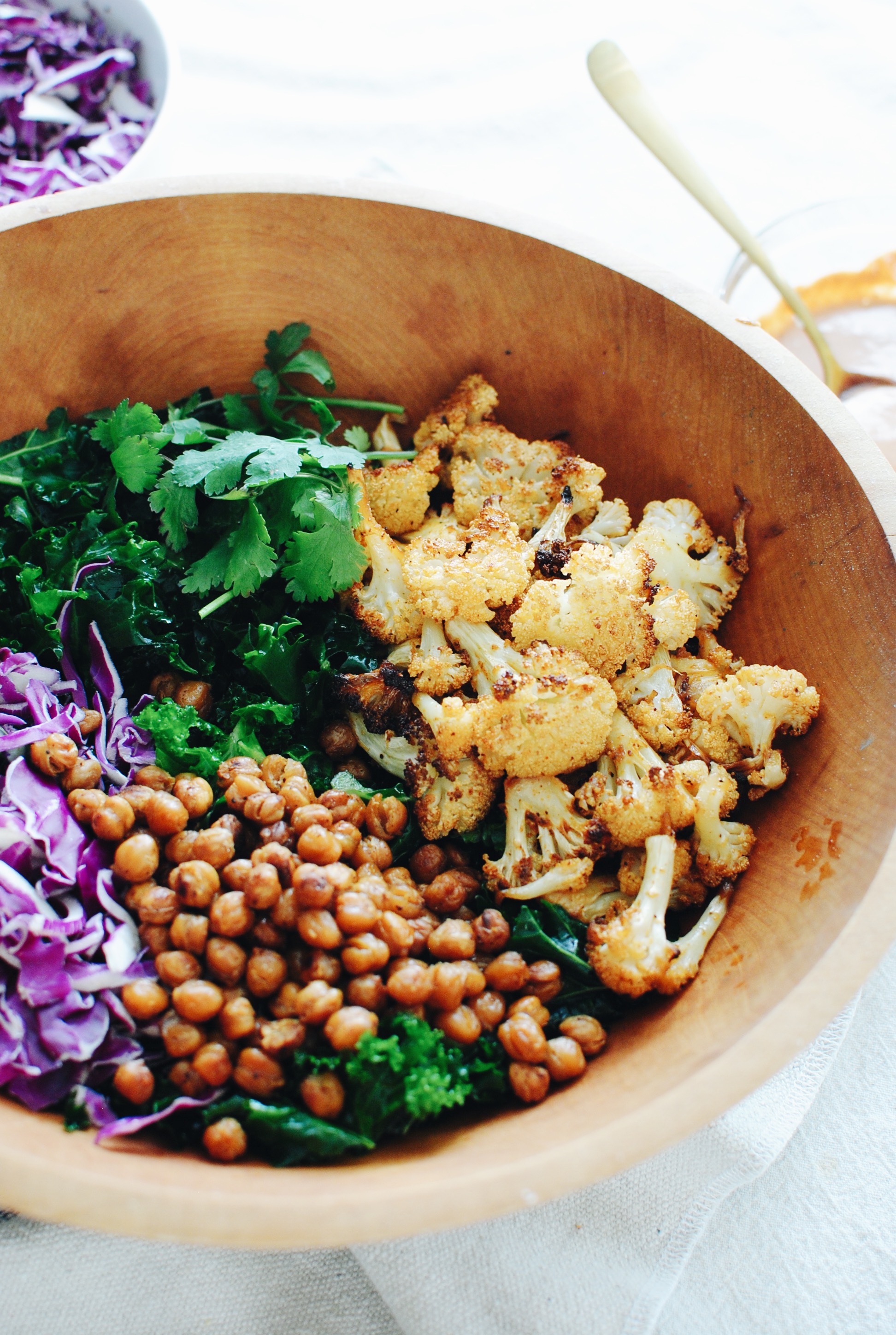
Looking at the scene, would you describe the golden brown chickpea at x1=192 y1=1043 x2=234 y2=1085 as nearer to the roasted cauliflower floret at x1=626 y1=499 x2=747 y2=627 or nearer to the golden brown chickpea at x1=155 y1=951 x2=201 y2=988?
the golden brown chickpea at x1=155 y1=951 x2=201 y2=988

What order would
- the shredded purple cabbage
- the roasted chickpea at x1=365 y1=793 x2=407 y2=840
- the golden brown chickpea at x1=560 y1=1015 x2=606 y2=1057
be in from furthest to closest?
the shredded purple cabbage
the roasted chickpea at x1=365 y1=793 x2=407 y2=840
the golden brown chickpea at x1=560 y1=1015 x2=606 y2=1057

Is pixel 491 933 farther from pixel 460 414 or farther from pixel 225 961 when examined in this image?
pixel 460 414

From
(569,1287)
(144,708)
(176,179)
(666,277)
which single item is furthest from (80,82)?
(569,1287)

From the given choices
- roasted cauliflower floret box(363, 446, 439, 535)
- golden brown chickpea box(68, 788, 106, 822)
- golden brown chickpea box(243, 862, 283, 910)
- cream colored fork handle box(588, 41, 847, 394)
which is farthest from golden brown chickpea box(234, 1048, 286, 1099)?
cream colored fork handle box(588, 41, 847, 394)

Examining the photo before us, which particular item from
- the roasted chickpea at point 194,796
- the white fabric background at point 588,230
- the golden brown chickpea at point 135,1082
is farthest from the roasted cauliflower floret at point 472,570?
the white fabric background at point 588,230

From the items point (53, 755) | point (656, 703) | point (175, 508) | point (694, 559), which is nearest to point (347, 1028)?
point (53, 755)

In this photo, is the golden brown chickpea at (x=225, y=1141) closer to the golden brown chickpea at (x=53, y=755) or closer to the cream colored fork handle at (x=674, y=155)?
the golden brown chickpea at (x=53, y=755)
